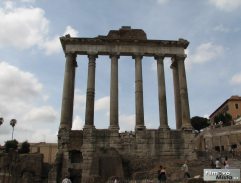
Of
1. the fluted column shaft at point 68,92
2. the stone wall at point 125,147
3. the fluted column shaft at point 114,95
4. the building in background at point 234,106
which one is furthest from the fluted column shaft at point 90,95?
the building in background at point 234,106

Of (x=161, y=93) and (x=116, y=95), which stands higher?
(x=161, y=93)

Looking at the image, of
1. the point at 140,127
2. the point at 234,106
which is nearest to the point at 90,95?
the point at 140,127

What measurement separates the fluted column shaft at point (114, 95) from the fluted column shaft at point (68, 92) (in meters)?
3.68

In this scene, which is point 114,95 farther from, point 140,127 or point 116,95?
point 140,127

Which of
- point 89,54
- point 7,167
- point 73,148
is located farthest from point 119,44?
point 7,167

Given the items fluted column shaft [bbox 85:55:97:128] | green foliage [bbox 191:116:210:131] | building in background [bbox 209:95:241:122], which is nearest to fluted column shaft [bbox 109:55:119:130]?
fluted column shaft [bbox 85:55:97:128]

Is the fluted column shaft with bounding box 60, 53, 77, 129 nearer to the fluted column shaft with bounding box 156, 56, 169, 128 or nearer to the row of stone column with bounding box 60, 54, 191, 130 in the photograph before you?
the row of stone column with bounding box 60, 54, 191, 130

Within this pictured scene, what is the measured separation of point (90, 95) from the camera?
99.8ft

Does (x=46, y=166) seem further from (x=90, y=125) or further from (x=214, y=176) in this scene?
(x=214, y=176)

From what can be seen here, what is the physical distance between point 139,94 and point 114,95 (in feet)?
7.56

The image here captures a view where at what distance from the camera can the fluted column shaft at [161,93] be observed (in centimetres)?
3050

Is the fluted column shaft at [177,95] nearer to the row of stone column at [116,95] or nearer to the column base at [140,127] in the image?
the row of stone column at [116,95]

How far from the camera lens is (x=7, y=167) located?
34375 millimetres

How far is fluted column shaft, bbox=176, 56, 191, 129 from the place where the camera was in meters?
30.6
